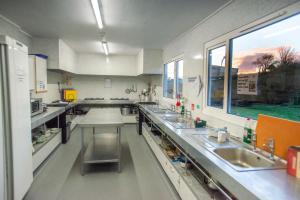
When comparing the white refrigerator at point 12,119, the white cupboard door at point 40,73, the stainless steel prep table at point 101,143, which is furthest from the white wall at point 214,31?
the white cupboard door at point 40,73

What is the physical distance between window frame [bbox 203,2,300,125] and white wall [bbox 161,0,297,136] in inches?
1.7

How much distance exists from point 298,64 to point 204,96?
1501mm

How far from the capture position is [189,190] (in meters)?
1.97

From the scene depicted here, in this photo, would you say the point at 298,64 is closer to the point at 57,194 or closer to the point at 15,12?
the point at 57,194

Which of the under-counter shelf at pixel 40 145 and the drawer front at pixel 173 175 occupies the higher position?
the under-counter shelf at pixel 40 145

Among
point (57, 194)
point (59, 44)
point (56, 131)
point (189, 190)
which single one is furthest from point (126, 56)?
point (189, 190)

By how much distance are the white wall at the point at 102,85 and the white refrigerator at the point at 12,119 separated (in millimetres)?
4802

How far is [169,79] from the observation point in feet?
16.8

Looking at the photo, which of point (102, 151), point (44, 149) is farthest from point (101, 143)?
point (44, 149)

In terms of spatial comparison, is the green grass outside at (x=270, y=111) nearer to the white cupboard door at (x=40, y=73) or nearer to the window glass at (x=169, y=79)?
the window glass at (x=169, y=79)

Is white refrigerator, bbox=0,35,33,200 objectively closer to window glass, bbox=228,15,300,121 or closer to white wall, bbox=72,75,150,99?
window glass, bbox=228,15,300,121

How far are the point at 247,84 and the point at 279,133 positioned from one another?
2.48 ft

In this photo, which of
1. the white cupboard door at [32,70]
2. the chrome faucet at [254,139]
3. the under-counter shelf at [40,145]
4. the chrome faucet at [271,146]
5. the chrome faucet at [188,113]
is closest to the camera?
the chrome faucet at [271,146]

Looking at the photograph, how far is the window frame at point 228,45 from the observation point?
1658 mm
